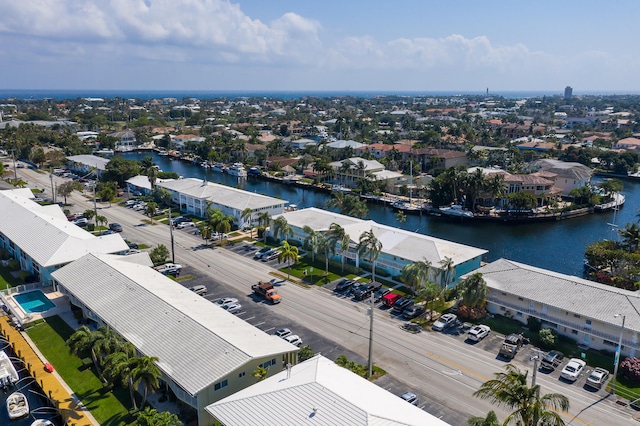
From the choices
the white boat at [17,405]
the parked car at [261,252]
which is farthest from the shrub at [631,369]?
the white boat at [17,405]

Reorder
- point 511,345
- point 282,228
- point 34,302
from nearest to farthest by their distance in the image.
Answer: point 511,345, point 34,302, point 282,228

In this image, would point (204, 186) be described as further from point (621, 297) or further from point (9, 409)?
point (621, 297)

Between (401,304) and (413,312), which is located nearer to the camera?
(413,312)

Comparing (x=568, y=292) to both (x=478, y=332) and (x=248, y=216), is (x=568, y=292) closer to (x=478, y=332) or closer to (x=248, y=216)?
(x=478, y=332)

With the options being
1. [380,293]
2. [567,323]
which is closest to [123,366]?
[380,293]

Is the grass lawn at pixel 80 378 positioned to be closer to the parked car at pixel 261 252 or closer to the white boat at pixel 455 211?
the parked car at pixel 261 252
